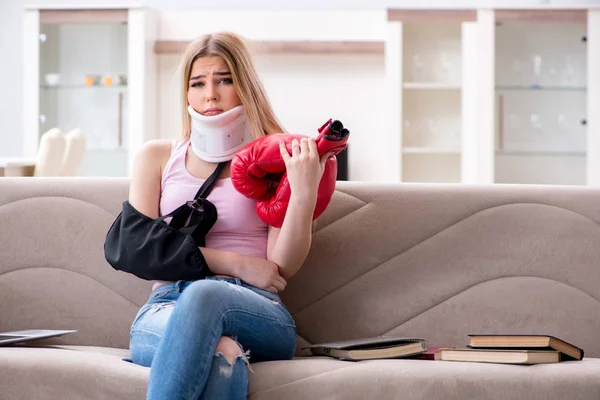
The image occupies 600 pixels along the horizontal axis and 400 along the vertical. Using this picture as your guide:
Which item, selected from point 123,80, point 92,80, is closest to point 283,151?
point 123,80

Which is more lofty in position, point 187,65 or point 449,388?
point 187,65

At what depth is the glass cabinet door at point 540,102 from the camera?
5293mm

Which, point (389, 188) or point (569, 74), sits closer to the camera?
point (389, 188)

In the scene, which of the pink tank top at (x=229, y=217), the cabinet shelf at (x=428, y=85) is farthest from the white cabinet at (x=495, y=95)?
the pink tank top at (x=229, y=217)

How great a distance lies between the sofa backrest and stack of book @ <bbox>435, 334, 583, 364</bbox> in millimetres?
319

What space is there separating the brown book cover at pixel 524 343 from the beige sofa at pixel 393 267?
309 millimetres

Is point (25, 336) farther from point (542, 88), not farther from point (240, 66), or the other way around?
point (542, 88)

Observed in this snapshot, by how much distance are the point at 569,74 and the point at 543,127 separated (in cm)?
36

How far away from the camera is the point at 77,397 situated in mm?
1767

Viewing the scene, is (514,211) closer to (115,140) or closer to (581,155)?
(581,155)

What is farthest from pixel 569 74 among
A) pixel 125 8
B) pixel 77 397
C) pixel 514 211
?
pixel 77 397

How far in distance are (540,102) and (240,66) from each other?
11.9 ft

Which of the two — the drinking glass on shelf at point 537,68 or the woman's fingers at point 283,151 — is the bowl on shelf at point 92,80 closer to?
the drinking glass on shelf at point 537,68

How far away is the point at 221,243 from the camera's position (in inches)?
80.2
